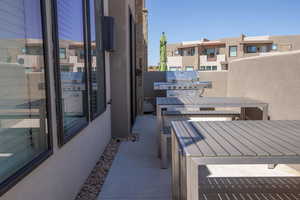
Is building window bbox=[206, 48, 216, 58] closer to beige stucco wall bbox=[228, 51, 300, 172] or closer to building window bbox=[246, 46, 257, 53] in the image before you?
building window bbox=[246, 46, 257, 53]

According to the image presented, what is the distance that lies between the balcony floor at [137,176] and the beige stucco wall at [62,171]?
0.42 metres

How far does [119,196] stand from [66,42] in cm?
208

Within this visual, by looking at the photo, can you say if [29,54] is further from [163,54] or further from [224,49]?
[224,49]

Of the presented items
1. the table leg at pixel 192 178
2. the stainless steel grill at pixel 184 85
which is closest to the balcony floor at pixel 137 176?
the table leg at pixel 192 178

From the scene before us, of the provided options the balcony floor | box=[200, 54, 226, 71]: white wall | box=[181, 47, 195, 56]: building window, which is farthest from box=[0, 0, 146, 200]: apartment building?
box=[181, 47, 195, 56]: building window

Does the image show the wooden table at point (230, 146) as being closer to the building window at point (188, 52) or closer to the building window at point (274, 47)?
the building window at point (188, 52)

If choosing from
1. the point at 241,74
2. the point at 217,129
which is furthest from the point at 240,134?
the point at 241,74

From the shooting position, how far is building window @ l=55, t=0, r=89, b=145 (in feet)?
7.44

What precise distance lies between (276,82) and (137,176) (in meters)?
3.00

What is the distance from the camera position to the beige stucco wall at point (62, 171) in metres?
1.64

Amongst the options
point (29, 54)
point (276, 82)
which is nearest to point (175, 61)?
point (276, 82)

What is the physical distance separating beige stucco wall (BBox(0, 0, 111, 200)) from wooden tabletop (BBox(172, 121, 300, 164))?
1.21 m

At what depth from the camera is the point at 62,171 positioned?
234 centimetres

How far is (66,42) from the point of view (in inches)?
101
